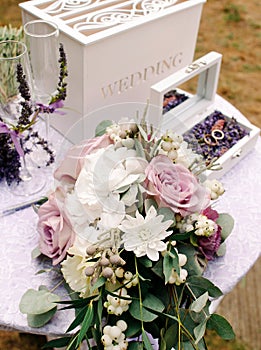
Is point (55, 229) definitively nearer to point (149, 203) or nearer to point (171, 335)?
point (149, 203)

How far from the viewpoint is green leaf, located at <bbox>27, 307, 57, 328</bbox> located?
944mm

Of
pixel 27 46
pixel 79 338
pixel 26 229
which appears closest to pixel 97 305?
pixel 79 338

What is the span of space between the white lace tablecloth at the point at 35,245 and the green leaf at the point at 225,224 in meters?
0.07

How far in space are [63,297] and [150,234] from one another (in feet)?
0.77

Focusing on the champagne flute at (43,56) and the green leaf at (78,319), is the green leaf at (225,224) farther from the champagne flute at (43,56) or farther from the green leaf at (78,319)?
the champagne flute at (43,56)

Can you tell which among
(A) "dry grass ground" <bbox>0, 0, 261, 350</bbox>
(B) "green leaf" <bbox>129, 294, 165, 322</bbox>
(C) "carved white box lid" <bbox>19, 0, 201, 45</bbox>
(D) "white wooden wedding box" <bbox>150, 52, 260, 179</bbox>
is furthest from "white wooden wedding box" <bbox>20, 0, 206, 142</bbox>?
(A) "dry grass ground" <bbox>0, 0, 261, 350</bbox>

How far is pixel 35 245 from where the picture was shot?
1096 mm

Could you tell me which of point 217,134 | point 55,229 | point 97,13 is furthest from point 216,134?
point 55,229

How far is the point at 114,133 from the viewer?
104 centimetres

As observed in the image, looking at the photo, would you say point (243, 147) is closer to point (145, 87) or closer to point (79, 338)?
point (145, 87)

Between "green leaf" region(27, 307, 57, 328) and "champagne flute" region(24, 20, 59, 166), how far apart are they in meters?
0.47

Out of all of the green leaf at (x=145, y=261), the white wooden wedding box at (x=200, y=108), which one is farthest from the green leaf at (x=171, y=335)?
the white wooden wedding box at (x=200, y=108)

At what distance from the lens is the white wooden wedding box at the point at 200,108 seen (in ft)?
4.09

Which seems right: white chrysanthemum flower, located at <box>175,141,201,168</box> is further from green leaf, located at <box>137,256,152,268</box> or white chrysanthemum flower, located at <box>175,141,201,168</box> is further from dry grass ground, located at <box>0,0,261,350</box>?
dry grass ground, located at <box>0,0,261,350</box>
